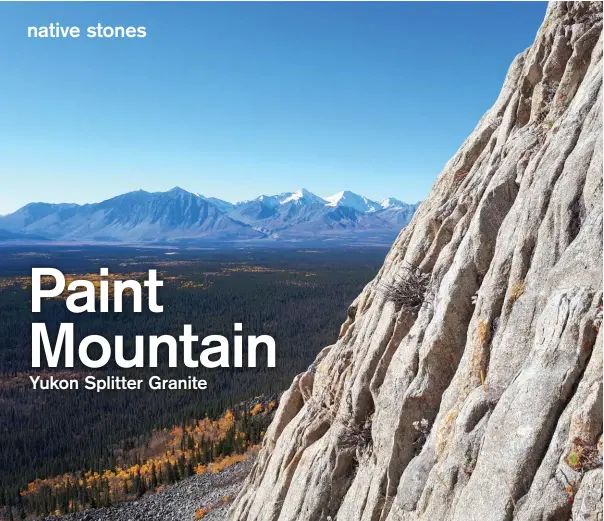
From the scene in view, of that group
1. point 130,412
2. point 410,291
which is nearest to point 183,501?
point 410,291

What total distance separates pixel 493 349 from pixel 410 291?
12.3 feet

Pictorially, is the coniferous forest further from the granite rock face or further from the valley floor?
the granite rock face

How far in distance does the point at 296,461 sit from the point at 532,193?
1087 centimetres

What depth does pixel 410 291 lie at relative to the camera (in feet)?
42.2

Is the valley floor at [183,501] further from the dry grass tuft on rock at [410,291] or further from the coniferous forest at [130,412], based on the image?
the dry grass tuft on rock at [410,291]

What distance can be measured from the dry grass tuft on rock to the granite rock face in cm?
7

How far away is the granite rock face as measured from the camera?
7477 mm

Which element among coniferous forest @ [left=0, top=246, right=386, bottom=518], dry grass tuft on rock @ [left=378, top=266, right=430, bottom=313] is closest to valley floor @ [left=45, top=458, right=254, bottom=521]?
coniferous forest @ [left=0, top=246, right=386, bottom=518]

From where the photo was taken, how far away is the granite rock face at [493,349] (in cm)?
748

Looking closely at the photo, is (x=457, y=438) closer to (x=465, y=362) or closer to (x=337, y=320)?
(x=465, y=362)

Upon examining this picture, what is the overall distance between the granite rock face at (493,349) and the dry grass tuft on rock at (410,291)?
0.24 feet

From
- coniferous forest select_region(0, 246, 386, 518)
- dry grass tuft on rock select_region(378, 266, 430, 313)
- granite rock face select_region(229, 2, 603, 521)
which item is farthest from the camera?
coniferous forest select_region(0, 246, 386, 518)

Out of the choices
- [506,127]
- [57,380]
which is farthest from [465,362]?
[57,380]

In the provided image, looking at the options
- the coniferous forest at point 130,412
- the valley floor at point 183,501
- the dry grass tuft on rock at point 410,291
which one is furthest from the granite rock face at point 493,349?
the coniferous forest at point 130,412
